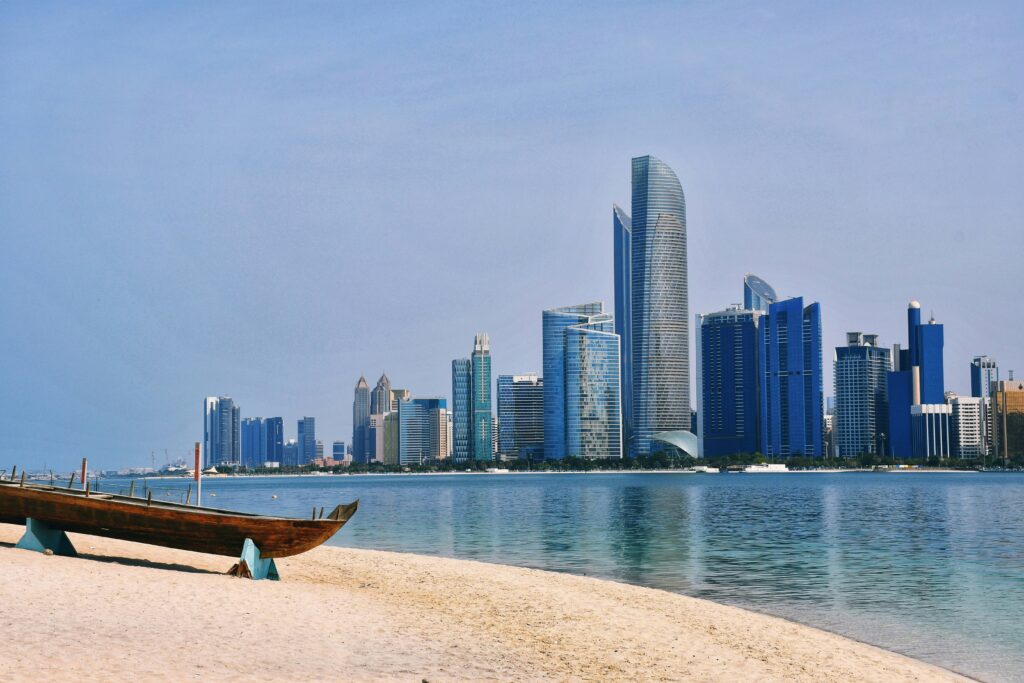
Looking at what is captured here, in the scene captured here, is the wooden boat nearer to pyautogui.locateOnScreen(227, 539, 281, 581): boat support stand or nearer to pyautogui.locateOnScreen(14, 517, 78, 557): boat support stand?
pyautogui.locateOnScreen(227, 539, 281, 581): boat support stand

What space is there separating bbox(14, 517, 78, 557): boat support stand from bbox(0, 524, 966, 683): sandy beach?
1.59 ft

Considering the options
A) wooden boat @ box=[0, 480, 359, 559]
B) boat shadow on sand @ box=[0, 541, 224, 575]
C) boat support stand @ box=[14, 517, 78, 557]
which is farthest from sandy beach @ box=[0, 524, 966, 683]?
wooden boat @ box=[0, 480, 359, 559]

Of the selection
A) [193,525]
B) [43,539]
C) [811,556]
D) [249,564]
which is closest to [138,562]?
[43,539]

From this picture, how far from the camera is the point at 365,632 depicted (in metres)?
21.0

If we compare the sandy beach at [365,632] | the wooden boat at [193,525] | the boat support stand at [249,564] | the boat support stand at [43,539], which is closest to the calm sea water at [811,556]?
the sandy beach at [365,632]

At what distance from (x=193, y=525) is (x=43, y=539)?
530cm

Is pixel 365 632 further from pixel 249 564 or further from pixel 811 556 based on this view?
pixel 811 556

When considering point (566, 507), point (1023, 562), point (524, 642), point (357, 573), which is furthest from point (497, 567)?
point (566, 507)

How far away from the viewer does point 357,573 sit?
33.6m

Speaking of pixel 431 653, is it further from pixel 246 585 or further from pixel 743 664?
pixel 246 585

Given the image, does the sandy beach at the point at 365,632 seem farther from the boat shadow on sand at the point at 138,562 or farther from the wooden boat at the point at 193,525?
the wooden boat at the point at 193,525

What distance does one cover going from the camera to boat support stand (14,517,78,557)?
93.8ft

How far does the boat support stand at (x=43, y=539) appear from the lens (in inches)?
1126

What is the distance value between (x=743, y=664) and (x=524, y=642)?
4580 millimetres
